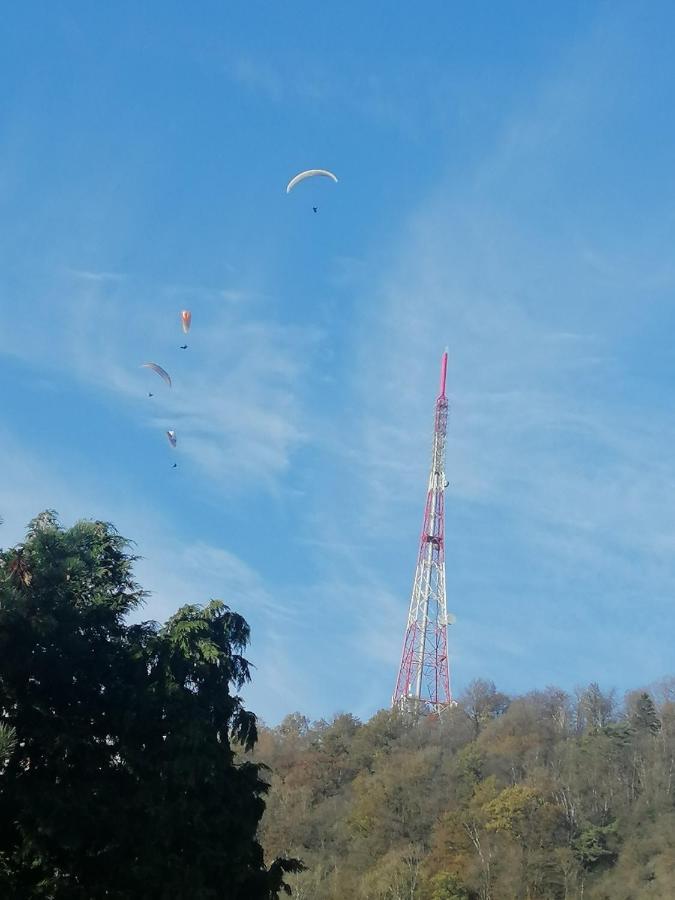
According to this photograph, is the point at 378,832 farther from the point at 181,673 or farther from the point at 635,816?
the point at 181,673

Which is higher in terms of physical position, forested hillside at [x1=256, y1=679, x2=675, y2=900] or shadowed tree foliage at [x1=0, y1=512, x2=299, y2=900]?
forested hillside at [x1=256, y1=679, x2=675, y2=900]

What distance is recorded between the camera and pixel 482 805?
167 ft

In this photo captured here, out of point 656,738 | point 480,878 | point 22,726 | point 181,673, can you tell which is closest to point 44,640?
point 22,726

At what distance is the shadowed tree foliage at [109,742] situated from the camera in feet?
71.6

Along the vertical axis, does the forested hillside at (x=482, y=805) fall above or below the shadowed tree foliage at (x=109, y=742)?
above

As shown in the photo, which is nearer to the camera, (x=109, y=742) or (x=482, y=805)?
(x=109, y=742)

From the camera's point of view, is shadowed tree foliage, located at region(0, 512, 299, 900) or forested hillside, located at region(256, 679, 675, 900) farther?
forested hillside, located at region(256, 679, 675, 900)

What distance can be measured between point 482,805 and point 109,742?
3049 cm

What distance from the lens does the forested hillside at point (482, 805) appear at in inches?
1859

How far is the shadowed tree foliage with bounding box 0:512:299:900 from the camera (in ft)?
71.6

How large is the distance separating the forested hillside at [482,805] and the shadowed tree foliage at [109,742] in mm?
24509

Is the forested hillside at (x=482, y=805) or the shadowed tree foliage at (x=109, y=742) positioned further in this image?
the forested hillside at (x=482, y=805)

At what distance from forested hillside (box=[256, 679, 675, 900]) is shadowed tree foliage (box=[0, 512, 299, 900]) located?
80.4 ft

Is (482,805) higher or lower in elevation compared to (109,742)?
higher
